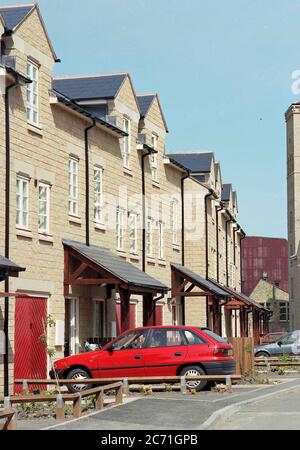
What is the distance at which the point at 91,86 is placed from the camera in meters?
33.3

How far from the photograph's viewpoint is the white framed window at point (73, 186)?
28172 millimetres

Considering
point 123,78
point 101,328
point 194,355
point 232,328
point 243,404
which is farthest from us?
point 232,328

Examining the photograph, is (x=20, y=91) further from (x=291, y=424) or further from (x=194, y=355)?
(x=291, y=424)

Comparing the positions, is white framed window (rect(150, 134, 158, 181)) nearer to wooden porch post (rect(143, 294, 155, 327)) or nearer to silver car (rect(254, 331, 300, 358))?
wooden porch post (rect(143, 294, 155, 327))

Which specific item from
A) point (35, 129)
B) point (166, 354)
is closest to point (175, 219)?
point (35, 129)

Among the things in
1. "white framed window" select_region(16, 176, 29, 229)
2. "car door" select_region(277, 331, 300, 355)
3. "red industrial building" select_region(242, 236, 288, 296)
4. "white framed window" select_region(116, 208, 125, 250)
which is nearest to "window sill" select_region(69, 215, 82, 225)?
"white framed window" select_region(16, 176, 29, 229)

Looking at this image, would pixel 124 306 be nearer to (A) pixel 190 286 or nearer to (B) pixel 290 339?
(A) pixel 190 286

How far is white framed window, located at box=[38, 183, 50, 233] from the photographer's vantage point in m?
26.1

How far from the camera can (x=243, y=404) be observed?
20.1m

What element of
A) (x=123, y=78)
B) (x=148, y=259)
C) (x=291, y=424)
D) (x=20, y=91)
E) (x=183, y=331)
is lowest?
(x=291, y=424)
